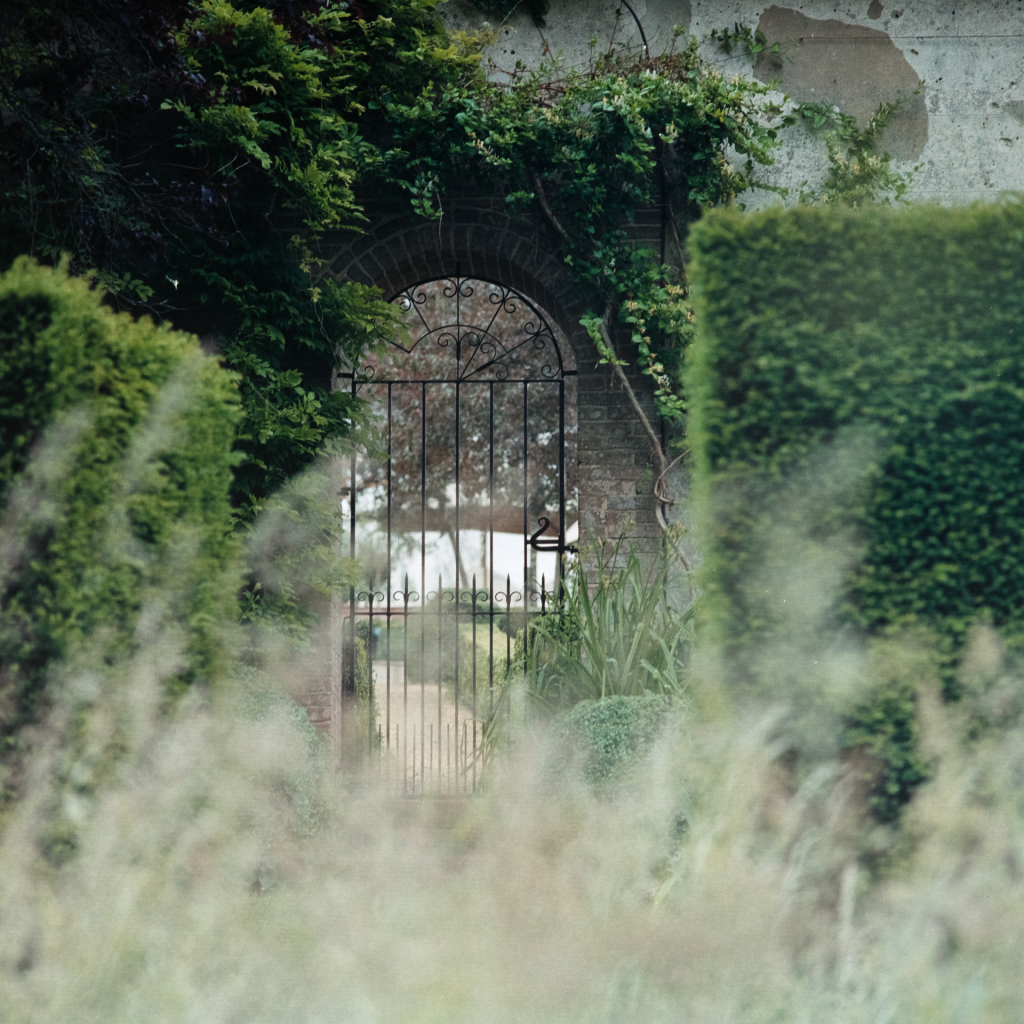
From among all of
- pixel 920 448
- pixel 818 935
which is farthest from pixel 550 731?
pixel 920 448

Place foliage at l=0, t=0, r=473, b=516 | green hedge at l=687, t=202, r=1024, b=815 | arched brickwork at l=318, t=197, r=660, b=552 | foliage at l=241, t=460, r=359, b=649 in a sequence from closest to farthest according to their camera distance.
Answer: green hedge at l=687, t=202, r=1024, b=815, foliage at l=0, t=0, r=473, b=516, foliage at l=241, t=460, r=359, b=649, arched brickwork at l=318, t=197, r=660, b=552

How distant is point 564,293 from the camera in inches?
225

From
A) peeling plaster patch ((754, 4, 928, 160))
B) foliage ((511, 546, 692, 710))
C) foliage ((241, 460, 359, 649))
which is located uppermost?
peeling plaster patch ((754, 4, 928, 160))

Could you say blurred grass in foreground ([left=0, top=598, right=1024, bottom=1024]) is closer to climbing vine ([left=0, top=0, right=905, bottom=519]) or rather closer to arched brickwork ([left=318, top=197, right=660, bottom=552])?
climbing vine ([left=0, top=0, right=905, bottom=519])

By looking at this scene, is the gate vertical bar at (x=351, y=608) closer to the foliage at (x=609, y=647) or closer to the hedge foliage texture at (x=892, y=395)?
the foliage at (x=609, y=647)

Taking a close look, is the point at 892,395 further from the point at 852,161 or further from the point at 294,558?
the point at 852,161

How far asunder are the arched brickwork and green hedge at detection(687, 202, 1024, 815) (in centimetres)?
308

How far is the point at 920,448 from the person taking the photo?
240 centimetres

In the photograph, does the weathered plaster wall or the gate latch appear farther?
the weathered plaster wall

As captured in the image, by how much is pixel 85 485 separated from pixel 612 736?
2.13m

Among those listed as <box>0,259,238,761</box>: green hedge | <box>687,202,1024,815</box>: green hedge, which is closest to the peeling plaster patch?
<box>687,202,1024,815</box>: green hedge

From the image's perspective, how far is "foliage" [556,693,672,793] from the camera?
3.58 metres

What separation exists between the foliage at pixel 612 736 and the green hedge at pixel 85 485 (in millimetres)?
1662

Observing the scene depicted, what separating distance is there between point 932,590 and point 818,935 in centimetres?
86
